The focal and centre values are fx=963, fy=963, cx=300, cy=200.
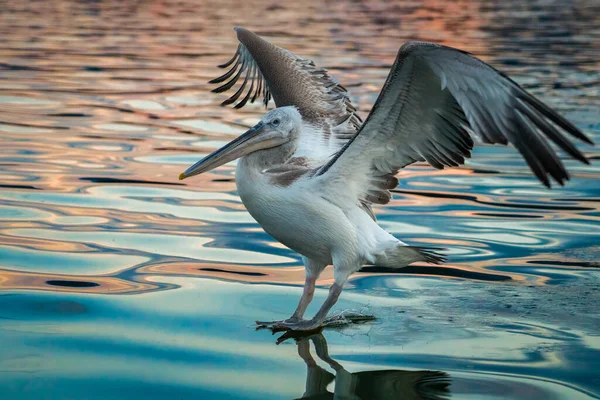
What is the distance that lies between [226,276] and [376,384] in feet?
6.34

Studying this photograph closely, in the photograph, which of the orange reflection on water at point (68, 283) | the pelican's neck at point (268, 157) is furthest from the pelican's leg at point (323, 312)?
the orange reflection on water at point (68, 283)

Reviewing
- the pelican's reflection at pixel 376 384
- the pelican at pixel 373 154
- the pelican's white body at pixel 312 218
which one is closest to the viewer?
the pelican's reflection at pixel 376 384

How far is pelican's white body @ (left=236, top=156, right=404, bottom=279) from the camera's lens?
5.24 m

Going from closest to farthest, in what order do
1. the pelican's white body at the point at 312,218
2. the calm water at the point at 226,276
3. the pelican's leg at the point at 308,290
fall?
the calm water at the point at 226,276, the pelican's white body at the point at 312,218, the pelican's leg at the point at 308,290

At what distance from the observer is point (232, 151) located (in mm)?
5457

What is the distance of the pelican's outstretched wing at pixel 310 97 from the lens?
634cm

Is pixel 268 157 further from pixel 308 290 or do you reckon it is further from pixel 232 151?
pixel 308 290

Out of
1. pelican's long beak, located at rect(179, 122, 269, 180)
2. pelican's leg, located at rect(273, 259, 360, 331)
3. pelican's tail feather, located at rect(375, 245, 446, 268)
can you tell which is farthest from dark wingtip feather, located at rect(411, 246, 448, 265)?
pelican's long beak, located at rect(179, 122, 269, 180)

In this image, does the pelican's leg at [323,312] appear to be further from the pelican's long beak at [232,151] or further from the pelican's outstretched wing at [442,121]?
the pelican's long beak at [232,151]

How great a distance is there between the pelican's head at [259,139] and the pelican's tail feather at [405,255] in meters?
0.88

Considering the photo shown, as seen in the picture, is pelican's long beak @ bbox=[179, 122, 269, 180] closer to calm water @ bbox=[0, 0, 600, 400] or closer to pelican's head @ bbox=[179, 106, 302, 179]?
pelican's head @ bbox=[179, 106, 302, 179]

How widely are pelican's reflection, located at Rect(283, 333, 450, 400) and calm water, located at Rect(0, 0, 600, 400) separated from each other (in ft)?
0.04

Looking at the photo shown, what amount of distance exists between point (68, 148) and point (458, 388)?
255 inches

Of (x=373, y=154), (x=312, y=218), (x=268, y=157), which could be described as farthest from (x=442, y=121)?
(x=268, y=157)
